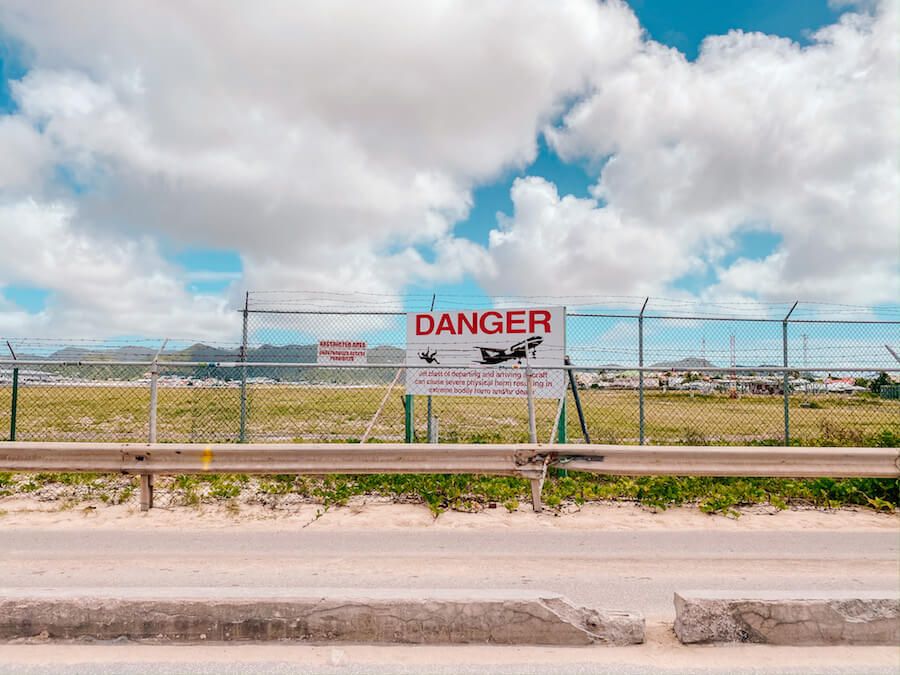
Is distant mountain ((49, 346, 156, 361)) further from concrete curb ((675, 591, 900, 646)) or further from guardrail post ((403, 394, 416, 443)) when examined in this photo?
concrete curb ((675, 591, 900, 646))

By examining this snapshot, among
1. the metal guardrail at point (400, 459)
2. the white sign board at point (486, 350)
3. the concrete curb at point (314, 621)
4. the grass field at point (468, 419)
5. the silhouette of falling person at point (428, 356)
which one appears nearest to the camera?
the concrete curb at point (314, 621)

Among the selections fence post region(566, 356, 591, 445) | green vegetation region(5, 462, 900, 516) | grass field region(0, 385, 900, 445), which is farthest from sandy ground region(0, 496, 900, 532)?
grass field region(0, 385, 900, 445)

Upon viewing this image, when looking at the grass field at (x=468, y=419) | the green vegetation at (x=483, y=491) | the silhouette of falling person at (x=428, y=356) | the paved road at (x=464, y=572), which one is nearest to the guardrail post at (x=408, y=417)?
the grass field at (x=468, y=419)

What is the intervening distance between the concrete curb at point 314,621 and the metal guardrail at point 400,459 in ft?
11.1

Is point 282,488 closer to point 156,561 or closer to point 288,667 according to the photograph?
point 156,561

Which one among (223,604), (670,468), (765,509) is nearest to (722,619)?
(223,604)

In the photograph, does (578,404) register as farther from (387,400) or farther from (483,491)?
(387,400)

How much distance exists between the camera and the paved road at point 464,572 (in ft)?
11.2

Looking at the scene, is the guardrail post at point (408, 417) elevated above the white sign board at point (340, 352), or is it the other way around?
the white sign board at point (340, 352)

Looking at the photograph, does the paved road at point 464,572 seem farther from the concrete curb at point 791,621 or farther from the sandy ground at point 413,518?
the sandy ground at point 413,518

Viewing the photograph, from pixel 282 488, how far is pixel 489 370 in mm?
3654

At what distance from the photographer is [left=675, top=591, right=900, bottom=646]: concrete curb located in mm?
3689

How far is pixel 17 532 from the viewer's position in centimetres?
646

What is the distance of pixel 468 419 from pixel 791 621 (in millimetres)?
13258
